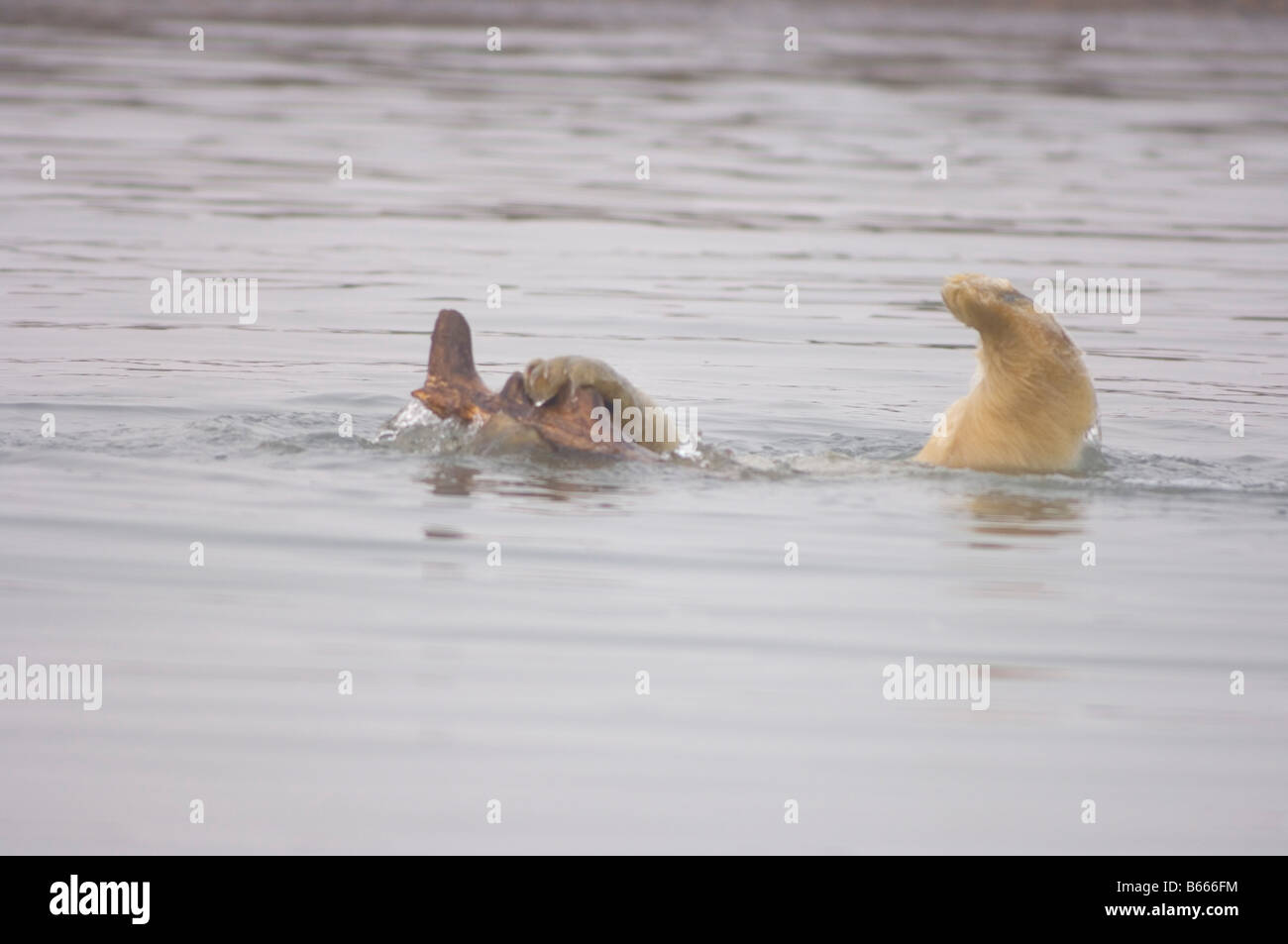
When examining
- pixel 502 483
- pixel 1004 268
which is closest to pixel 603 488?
pixel 502 483

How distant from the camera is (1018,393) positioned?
8828 millimetres

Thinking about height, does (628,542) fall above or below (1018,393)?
below

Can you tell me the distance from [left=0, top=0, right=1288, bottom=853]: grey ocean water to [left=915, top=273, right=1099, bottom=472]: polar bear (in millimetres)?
143

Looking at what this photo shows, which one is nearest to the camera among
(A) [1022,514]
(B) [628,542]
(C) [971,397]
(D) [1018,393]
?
(B) [628,542]

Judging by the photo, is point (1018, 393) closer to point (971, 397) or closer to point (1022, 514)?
point (971, 397)

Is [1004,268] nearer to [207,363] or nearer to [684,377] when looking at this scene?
[684,377]

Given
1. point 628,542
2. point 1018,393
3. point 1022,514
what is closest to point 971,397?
point 1018,393

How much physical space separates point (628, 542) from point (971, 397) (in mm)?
1987

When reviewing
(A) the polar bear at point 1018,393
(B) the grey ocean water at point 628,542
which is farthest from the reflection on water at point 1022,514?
(A) the polar bear at point 1018,393

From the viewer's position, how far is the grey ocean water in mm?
5512

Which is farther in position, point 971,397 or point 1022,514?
point 971,397

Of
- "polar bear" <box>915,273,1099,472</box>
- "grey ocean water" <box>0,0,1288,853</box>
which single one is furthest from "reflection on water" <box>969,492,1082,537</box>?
"polar bear" <box>915,273,1099,472</box>

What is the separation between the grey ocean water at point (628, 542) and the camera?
551cm

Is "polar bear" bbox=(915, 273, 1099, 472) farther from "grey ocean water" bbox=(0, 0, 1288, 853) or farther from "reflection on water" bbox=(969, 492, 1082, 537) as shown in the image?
"reflection on water" bbox=(969, 492, 1082, 537)
